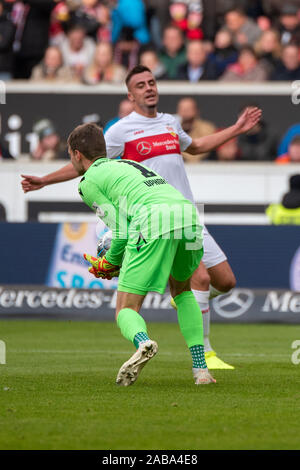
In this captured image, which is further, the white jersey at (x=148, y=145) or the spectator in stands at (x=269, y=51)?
the spectator in stands at (x=269, y=51)

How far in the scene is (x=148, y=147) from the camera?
355 inches

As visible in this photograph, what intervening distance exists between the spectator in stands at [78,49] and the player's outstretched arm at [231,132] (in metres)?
9.72

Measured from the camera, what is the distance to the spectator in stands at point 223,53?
1867 centimetres

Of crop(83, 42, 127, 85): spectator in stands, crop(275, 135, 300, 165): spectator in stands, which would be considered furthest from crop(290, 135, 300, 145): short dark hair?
crop(83, 42, 127, 85): spectator in stands

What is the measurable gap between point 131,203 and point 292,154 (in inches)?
393

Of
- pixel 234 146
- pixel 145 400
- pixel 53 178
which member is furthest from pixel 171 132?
pixel 234 146

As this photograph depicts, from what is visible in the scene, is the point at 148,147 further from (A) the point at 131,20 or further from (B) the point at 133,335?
(A) the point at 131,20

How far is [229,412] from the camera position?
6.37 m

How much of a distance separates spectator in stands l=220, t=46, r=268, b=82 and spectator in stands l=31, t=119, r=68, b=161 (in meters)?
3.22

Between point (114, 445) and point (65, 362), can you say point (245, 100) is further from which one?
point (114, 445)

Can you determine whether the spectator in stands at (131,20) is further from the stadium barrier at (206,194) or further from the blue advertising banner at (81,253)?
the blue advertising banner at (81,253)

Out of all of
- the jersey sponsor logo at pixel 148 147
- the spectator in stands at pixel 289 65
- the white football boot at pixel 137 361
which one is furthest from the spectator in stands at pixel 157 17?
the white football boot at pixel 137 361

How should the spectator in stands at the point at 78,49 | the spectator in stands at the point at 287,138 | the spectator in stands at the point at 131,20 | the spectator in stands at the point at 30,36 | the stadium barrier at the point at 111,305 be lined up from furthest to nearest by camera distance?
the spectator in stands at the point at 131,20
the spectator in stands at the point at 30,36
the spectator in stands at the point at 78,49
the spectator in stands at the point at 287,138
the stadium barrier at the point at 111,305

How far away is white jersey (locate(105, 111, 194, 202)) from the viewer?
29.6 feet
